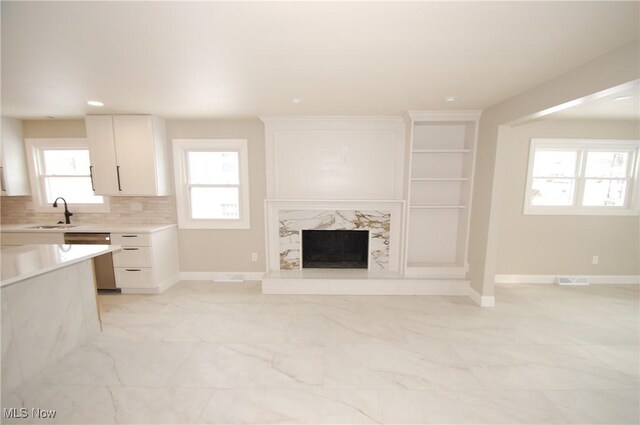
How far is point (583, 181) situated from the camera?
380 cm

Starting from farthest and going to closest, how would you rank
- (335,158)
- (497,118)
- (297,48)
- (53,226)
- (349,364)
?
(335,158), (53,226), (497,118), (349,364), (297,48)

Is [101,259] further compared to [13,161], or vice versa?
[13,161]

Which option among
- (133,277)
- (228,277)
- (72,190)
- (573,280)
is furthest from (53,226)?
(573,280)

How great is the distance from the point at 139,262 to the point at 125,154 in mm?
1483

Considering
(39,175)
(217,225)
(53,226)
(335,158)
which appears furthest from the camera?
(217,225)

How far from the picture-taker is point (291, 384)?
6.30ft

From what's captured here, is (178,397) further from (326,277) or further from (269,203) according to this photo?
(269,203)

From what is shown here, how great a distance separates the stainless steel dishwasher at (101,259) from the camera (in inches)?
130

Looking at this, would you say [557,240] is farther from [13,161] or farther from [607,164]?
[13,161]

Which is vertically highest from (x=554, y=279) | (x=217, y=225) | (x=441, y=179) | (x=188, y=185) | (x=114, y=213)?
(x=441, y=179)

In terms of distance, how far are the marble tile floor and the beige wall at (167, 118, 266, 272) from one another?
76 centimetres

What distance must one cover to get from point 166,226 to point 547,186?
5.74 meters

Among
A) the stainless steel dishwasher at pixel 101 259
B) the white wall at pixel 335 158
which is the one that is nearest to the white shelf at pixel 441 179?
the white wall at pixel 335 158

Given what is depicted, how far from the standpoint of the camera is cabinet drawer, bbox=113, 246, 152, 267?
133 inches
